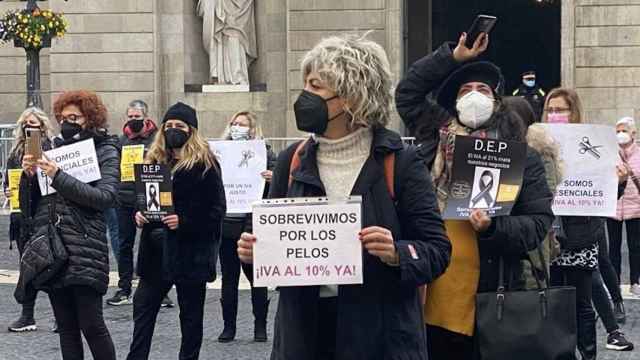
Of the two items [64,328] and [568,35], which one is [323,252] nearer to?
[64,328]

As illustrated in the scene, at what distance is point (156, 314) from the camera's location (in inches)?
347

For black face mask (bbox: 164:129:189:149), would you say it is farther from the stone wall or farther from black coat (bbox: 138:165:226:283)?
the stone wall

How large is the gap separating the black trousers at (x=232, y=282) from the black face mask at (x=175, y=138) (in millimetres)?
1946

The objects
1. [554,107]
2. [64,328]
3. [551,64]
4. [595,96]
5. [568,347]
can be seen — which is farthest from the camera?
[551,64]

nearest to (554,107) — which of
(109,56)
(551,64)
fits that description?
(109,56)

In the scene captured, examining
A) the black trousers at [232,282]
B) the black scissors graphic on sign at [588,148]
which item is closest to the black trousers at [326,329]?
the black scissors graphic on sign at [588,148]

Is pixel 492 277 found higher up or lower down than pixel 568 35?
lower down

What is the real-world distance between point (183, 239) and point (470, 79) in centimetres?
334

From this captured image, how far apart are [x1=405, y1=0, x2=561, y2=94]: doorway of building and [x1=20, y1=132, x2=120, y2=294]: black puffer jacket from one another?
2320 cm

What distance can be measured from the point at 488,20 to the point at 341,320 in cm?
177

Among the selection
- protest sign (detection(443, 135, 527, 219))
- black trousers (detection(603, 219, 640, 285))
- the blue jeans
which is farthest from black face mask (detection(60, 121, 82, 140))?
black trousers (detection(603, 219, 640, 285))

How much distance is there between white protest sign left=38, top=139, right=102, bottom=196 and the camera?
313 inches

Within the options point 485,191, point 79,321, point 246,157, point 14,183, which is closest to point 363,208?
point 485,191

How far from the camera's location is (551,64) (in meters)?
32.4
